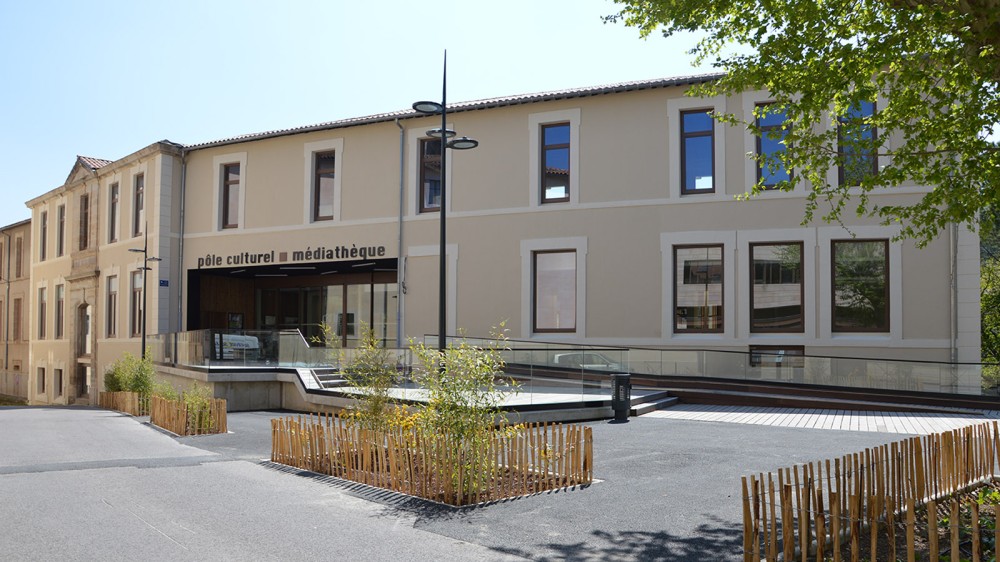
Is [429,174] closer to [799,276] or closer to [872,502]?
[799,276]

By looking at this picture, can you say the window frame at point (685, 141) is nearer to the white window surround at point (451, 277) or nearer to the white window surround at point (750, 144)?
the white window surround at point (750, 144)

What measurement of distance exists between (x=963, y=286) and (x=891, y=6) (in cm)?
1438

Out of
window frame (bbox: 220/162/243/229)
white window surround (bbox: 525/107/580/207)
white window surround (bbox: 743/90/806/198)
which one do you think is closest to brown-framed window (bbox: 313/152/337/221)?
window frame (bbox: 220/162/243/229)

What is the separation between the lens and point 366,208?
28281 millimetres

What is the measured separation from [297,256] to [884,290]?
59.1 feet

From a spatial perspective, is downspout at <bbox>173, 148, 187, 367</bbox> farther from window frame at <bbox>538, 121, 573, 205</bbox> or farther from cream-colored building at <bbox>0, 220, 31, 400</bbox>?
cream-colored building at <bbox>0, 220, 31, 400</bbox>

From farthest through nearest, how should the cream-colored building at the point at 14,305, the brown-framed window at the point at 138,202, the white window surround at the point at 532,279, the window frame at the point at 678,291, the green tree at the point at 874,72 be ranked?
the cream-colored building at the point at 14,305
the brown-framed window at the point at 138,202
the white window surround at the point at 532,279
the window frame at the point at 678,291
the green tree at the point at 874,72

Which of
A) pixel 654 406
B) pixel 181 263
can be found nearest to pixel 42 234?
pixel 181 263

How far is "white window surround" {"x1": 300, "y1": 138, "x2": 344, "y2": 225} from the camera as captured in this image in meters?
28.9

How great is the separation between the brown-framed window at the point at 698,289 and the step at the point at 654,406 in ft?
11.8

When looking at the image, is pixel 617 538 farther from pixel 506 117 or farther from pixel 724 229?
pixel 506 117

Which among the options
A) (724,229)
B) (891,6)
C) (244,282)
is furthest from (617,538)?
(244,282)

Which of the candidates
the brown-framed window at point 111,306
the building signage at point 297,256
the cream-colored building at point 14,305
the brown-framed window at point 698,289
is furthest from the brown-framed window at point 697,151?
the cream-colored building at point 14,305

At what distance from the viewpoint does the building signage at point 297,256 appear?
92.3ft
